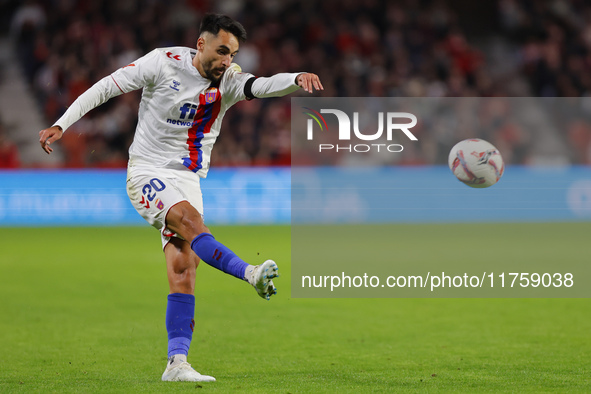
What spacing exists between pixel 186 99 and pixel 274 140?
9.99m

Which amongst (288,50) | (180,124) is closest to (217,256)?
(180,124)

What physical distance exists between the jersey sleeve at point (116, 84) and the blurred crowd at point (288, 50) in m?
9.36

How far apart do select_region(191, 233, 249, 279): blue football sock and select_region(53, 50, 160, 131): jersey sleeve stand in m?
1.10

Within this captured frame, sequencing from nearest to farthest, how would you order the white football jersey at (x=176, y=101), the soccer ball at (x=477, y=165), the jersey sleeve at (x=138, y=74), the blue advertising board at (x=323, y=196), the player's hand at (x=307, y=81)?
the player's hand at (x=307, y=81) < the jersey sleeve at (x=138, y=74) < the white football jersey at (x=176, y=101) < the soccer ball at (x=477, y=165) < the blue advertising board at (x=323, y=196)

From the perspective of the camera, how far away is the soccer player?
15.7 feet

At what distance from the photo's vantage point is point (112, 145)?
1538cm

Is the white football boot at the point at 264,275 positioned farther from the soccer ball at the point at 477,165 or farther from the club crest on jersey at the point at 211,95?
the soccer ball at the point at 477,165

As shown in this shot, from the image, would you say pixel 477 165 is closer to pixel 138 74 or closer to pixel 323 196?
pixel 138 74

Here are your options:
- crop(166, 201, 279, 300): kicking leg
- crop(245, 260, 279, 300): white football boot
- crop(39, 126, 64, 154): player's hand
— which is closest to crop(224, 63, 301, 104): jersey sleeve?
Result: crop(166, 201, 279, 300): kicking leg

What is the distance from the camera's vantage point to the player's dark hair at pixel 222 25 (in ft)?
15.9

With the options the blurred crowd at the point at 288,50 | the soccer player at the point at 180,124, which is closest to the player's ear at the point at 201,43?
the soccer player at the point at 180,124

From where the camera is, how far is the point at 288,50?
60.3ft

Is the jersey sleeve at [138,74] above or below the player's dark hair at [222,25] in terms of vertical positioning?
below

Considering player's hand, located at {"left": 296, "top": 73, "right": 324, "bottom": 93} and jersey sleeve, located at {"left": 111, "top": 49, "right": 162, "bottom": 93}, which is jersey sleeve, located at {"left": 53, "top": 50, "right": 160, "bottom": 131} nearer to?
jersey sleeve, located at {"left": 111, "top": 49, "right": 162, "bottom": 93}
